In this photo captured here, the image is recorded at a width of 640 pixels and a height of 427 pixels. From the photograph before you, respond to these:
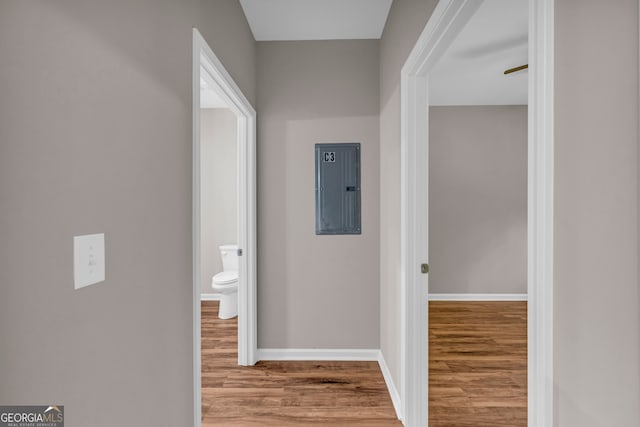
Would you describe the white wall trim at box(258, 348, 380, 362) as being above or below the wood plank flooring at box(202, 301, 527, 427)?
above

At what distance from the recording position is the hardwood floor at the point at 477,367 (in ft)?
7.11

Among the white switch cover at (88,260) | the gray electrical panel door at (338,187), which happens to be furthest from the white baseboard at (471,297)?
the white switch cover at (88,260)

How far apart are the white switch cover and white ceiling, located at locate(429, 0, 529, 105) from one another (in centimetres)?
209

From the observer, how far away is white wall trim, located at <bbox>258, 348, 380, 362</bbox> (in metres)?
2.89

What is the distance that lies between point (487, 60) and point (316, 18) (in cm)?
177

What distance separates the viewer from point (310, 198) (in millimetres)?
2914

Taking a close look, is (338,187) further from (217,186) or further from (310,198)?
(217,186)

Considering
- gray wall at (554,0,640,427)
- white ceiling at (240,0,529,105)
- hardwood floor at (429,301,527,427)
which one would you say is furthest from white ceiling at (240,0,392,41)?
hardwood floor at (429,301,527,427)

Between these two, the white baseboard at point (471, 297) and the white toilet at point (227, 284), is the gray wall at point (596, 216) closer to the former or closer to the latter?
the white toilet at point (227, 284)

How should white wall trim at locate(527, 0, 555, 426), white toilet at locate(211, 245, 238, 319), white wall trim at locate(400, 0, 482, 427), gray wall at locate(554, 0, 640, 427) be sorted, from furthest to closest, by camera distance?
white toilet at locate(211, 245, 238, 319) → white wall trim at locate(400, 0, 482, 427) → white wall trim at locate(527, 0, 555, 426) → gray wall at locate(554, 0, 640, 427)

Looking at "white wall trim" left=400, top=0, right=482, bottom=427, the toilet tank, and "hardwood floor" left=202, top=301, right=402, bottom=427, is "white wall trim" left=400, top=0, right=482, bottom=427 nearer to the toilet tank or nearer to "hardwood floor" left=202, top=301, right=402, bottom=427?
"hardwood floor" left=202, top=301, right=402, bottom=427

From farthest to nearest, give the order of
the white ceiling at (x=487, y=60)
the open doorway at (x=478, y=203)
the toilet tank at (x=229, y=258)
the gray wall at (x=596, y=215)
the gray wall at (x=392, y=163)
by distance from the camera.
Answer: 1. the open doorway at (x=478, y=203)
2. the toilet tank at (x=229, y=258)
3. the white ceiling at (x=487, y=60)
4. the gray wall at (x=392, y=163)
5. the gray wall at (x=596, y=215)

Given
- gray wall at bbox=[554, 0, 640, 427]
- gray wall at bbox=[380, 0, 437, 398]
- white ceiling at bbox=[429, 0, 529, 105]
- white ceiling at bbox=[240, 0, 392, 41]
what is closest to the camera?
gray wall at bbox=[554, 0, 640, 427]

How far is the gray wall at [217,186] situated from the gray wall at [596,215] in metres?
4.26
